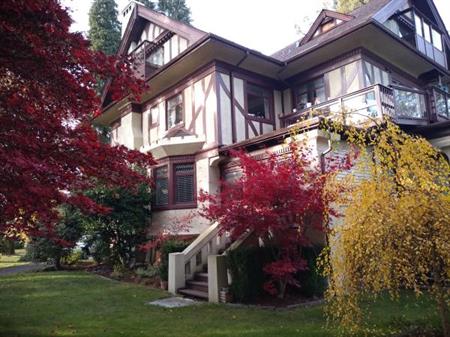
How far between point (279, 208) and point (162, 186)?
7.54 metres

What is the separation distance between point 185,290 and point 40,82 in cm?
695

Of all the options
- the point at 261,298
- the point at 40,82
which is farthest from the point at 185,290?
the point at 40,82

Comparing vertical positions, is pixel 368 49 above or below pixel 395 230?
above

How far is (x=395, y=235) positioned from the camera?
15.2 feet

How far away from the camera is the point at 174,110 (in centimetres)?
1559

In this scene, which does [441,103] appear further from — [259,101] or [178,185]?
[178,185]

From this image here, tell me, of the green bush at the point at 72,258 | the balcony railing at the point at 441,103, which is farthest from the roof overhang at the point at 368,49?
the green bush at the point at 72,258

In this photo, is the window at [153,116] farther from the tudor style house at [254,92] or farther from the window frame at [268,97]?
the window frame at [268,97]

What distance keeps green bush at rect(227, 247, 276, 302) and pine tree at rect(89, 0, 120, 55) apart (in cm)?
2170

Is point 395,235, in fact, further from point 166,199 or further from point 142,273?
point 166,199

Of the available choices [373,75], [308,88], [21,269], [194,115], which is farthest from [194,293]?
[21,269]

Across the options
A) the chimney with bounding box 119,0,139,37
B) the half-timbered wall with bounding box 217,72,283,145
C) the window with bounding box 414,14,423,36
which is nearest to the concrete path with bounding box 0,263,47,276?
the half-timbered wall with bounding box 217,72,283,145

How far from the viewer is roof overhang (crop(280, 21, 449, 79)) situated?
1266cm

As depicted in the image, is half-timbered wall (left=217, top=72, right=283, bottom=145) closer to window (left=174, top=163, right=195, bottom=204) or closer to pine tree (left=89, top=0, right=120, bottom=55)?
window (left=174, top=163, right=195, bottom=204)
